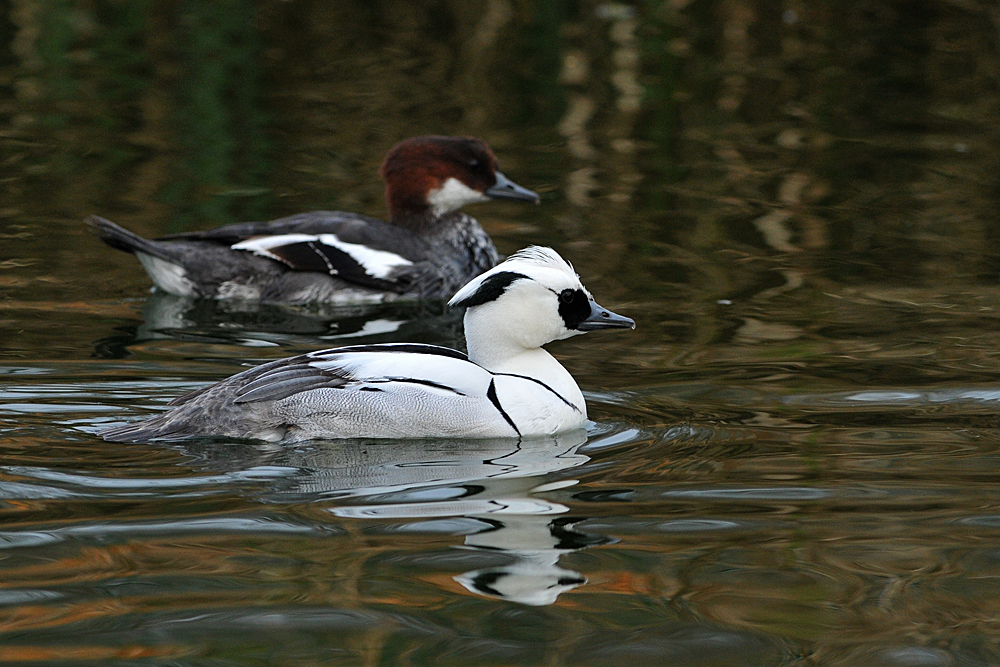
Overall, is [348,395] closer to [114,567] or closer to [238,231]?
[114,567]

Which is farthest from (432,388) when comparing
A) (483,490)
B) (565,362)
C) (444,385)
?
(565,362)

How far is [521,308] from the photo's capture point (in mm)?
6023

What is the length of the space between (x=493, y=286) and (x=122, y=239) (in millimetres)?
3277

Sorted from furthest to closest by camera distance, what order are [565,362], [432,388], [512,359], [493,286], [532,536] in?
[565,362] < [512,359] < [493,286] < [432,388] < [532,536]

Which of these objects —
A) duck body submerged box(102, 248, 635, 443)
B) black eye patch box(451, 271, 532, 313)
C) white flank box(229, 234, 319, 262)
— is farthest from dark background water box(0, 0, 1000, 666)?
black eye patch box(451, 271, 532, 313)

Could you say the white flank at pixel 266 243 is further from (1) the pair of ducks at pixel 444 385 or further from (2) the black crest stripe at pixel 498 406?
(2) the black crest stripe at pixel 498 406

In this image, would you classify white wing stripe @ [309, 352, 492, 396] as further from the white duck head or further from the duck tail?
the duck tail

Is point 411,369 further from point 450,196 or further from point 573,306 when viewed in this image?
point 450,196

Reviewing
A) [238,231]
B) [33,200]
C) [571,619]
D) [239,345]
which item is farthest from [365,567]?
[33,200]

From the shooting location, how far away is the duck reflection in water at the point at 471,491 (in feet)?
14.6

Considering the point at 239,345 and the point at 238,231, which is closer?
the point at 239,345

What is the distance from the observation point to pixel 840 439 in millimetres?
5895

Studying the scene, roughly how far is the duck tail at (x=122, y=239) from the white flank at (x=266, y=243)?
424mm

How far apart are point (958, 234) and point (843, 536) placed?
5329 millimetres
